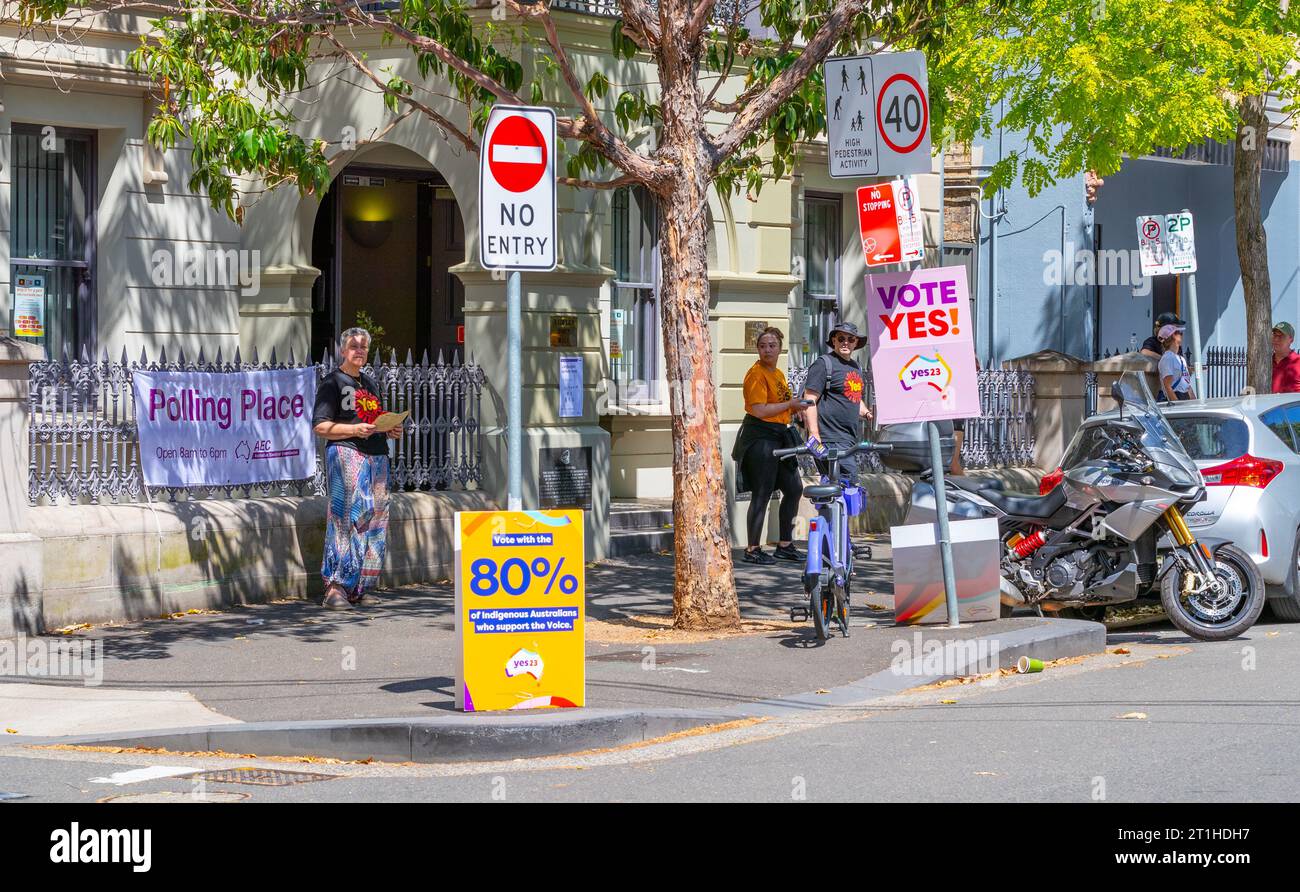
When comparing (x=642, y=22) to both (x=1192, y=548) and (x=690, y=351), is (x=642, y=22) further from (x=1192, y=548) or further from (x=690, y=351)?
(x=1192, y=548)

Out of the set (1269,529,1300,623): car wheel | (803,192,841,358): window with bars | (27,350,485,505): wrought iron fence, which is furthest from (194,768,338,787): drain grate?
(803,192,841,358): window with bars

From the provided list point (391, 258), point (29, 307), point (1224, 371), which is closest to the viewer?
point (29, 307)

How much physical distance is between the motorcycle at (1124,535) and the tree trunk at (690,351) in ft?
4.71

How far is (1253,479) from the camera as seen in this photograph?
12703mm

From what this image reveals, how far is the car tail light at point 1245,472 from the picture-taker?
12695 millimetres

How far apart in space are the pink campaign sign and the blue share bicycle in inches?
→ 24.5

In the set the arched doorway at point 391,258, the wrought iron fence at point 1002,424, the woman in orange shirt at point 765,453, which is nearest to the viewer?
the woman in orange shirt at point 765,453

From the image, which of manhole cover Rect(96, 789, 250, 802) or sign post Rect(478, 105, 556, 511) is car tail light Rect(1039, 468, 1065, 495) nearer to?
sign post Rect(478, 105, 556, 511)

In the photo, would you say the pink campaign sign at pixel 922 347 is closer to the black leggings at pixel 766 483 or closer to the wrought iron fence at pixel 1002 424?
the black leggings at pixel 766 483

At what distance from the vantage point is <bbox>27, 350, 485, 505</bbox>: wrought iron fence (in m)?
12.7

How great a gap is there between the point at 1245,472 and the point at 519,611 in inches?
235

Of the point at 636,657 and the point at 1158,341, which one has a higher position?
the point at 1158,341

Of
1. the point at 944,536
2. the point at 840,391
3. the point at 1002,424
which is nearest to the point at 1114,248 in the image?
the point at 1002,424

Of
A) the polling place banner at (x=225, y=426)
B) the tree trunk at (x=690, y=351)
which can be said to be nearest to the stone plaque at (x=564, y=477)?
the polling place banner at (x=225, y=426)
